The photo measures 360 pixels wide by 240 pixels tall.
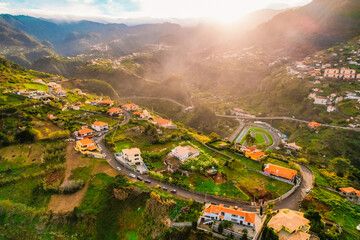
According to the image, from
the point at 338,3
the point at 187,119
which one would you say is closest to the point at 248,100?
the point at 187,119

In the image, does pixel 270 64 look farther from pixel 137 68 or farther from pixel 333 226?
pixel 333 226

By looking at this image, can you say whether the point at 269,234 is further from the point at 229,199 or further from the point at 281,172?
the point at 281,172

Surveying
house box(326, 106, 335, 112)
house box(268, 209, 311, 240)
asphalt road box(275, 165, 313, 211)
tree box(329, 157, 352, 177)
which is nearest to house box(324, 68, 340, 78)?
house box(326, 106, 335, 112)

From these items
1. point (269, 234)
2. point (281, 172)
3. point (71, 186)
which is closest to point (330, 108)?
point (281, 172)

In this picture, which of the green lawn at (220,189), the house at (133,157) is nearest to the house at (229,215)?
the green lawn at (220,189)

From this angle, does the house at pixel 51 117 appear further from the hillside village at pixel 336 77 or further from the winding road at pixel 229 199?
the hillside village at pixel 336 77

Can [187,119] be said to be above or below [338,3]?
below

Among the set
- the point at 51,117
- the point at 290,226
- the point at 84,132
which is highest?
the point at 290,226
